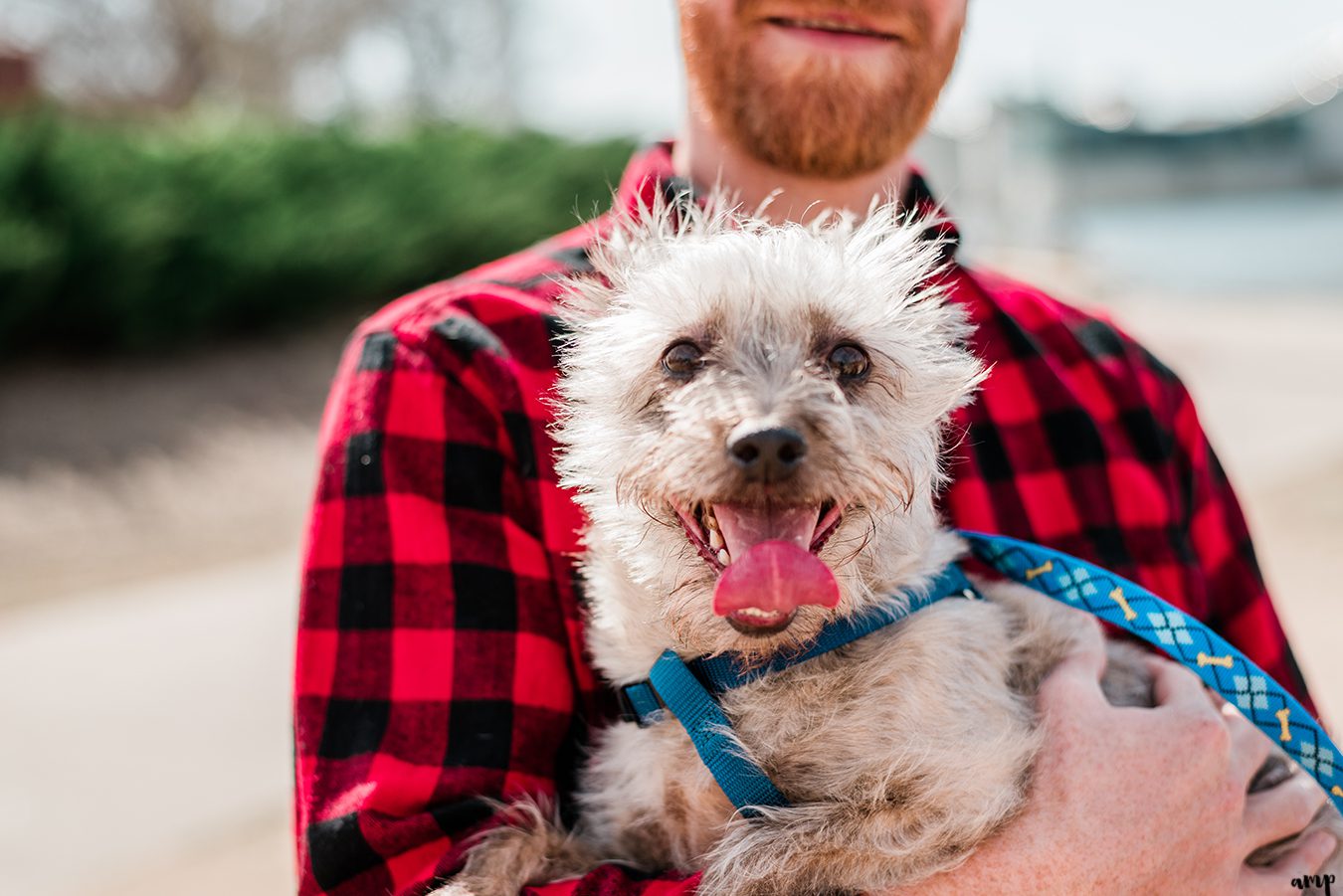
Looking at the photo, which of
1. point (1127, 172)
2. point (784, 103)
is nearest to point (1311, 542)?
point (784, 103)

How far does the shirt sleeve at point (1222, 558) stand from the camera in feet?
8.39

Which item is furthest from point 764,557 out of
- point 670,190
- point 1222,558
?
point 1222,558

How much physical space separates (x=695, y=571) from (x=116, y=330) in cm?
1312

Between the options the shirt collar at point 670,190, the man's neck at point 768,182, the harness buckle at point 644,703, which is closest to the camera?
the harness buckle at point 644,703

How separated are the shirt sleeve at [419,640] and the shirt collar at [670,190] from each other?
561mm

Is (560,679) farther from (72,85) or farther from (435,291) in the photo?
(72,85)

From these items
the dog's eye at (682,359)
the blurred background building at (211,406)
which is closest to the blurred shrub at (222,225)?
the blurred background building at (211,406)

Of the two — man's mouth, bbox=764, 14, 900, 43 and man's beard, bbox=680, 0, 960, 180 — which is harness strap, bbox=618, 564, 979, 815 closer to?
man's beard, bbox=680, 0, 960, 180

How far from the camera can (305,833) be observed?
191cm

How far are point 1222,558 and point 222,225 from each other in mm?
13626

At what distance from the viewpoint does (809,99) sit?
7.97 ft

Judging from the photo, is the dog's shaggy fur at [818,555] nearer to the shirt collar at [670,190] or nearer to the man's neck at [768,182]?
the shirt collar at [670,190]

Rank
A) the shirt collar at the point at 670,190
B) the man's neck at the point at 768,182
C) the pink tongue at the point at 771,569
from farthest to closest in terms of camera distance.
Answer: the man's neck at the point at 768,182
the shirt collar at the point at 670,190
the pink tongue at the point at 771,569

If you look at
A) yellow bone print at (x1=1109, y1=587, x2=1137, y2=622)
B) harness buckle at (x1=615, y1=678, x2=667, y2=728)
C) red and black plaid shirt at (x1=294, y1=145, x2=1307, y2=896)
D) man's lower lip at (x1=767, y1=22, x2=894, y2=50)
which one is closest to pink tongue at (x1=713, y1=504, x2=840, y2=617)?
harness buckle at (x1=615, y1=678, x2=667, y2=728)
